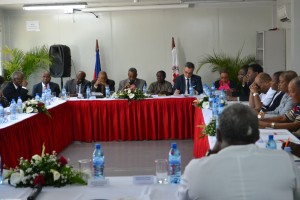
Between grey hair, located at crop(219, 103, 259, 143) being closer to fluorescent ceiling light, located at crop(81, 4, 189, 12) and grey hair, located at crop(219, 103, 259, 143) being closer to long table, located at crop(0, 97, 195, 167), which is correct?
long table, located at crop(0, 97, 195, 167)

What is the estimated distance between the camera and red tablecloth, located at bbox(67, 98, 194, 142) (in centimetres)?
786

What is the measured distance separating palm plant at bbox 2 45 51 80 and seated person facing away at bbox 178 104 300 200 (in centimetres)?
891

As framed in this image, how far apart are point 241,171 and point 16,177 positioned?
4.65 ft

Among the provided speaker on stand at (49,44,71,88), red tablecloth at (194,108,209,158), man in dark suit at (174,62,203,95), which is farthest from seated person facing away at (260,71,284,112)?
speaker on stand at (49,44,71,88)

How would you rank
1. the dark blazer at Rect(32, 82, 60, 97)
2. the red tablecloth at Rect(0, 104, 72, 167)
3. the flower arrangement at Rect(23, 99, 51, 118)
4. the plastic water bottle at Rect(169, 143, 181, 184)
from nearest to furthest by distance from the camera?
1. the plastic water bottle at Rect(169, 143, 181, 184)
2. the red tablecloth at Rect(0, 104, 72, 167)
3. the flower arrangement at Rect(23, 99, 51, 118)
4. the dark blazer at Rect(32, 82, 60, 97)

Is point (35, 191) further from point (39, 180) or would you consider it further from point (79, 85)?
point (79, 85)

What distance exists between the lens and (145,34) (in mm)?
11172

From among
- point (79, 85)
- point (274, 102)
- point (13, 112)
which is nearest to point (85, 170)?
point (13, 112)

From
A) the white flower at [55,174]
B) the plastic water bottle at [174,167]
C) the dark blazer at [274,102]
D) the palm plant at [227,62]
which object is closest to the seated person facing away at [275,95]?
the dark blazer at [274,102]

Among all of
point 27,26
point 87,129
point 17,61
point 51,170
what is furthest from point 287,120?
point 27,26

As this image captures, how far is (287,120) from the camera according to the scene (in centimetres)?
487

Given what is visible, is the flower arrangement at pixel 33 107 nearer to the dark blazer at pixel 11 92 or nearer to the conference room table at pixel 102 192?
the dark blazer at pixel 11 92

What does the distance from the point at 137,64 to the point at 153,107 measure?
11.6 ft

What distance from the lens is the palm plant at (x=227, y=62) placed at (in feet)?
34.3
